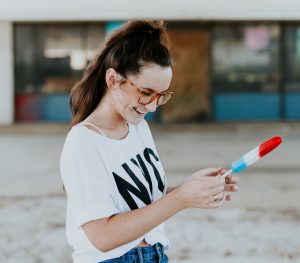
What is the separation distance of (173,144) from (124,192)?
11.8 meters

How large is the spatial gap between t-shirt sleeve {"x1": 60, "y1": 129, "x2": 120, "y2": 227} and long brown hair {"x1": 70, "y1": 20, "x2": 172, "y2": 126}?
28 cm

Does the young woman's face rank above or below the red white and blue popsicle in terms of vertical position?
above

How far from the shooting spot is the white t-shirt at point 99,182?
6.23 feet

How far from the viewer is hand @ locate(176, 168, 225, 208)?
1803 millimetres

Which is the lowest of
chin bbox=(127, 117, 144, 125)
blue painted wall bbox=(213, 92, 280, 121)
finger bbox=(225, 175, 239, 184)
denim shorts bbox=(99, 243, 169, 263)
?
blue painted wall bbox=(213, 92, 280, 121)

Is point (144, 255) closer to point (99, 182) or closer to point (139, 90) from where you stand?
point (99, 182)

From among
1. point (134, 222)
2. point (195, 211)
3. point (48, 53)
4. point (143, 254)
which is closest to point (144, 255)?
point (143, 254)

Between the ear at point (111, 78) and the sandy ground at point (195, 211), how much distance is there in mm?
3270

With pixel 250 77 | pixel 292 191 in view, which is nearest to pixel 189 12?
pixel 250 77

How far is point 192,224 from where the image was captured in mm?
6336

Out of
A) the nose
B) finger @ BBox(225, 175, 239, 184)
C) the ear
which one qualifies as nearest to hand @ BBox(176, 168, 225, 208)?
finger @ BBox(225, 175, 239, 184)

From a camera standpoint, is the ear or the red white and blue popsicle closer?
the red white and blue popsicle

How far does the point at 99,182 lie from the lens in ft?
6.26

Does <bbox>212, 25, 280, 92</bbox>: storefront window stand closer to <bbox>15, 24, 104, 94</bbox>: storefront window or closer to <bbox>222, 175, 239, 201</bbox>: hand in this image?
<bbox>15, 24, 104, 94</bbox>: storefront window
